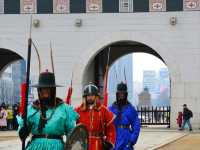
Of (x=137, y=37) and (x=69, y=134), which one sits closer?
(x=69, y=134)

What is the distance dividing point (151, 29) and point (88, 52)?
10.9 ft

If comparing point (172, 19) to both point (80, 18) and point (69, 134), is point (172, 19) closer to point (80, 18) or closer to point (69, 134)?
point (80, 18)

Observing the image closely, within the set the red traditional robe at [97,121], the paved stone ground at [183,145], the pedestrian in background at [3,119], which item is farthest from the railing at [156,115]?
the red traditional robe at [97,121]

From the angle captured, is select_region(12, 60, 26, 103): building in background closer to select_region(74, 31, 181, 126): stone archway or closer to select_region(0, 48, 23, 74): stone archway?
select_region(0, 48, 23, 74): stone archway

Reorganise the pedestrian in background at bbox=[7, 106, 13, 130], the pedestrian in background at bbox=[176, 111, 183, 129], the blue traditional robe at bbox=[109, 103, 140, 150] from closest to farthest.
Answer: the blue traditional robe at bbox=[109, 103, 140, 150]
the pedestrian in background at bbox=[176, 111, 183, 129]
the pedestrian in background at bbox=[7, 106, 13, 130]

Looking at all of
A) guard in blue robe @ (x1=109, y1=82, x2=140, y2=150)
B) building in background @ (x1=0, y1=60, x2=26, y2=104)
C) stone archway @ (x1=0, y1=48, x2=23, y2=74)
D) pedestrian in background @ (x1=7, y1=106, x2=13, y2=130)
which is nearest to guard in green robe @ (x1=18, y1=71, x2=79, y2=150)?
guard in blue robe @ (x1=109, y1=82, x2=140, y2=150)

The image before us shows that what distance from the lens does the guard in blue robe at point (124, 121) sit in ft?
34.8

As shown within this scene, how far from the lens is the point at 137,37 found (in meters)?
33.5

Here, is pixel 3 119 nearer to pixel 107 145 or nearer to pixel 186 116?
pixel 186 116

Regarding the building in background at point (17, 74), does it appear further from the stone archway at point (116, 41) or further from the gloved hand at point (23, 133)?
the gloved hand at point (23, 133)

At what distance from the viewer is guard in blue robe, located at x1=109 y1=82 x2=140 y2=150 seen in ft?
34.8

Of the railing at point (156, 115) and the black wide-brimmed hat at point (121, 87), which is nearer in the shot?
the black wide-brimmed hat at point (121, 87)

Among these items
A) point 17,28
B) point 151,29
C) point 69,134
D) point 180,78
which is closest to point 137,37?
point 151,29

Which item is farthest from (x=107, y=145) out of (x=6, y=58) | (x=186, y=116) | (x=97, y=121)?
(x=6, y=58)
